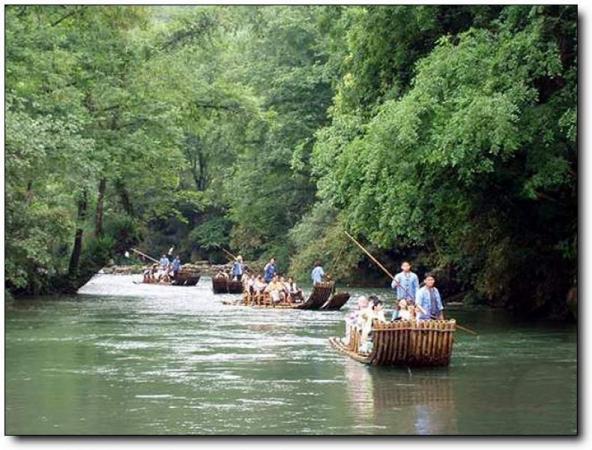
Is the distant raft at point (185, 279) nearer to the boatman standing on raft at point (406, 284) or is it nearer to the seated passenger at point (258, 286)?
the seated passenger at point (258, 286)

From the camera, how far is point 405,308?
18.9 metres

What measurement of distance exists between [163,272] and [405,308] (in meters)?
33.2

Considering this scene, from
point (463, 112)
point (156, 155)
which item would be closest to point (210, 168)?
point (156, 155)

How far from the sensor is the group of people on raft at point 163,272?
50406 mm

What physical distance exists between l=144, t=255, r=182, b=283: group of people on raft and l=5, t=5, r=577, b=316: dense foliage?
434 centimetres

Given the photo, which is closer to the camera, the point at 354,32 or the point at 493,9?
the point at 493,9

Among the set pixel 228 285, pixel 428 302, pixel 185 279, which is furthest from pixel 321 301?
pixel 185 279

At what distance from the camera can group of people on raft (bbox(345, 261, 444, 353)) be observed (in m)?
18.6

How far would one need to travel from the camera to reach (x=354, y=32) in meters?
25.5

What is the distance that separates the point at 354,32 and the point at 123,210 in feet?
52.9

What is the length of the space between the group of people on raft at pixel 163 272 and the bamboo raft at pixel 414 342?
32.4 meters

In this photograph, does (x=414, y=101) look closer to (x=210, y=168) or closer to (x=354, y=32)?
(x=354, y=32)

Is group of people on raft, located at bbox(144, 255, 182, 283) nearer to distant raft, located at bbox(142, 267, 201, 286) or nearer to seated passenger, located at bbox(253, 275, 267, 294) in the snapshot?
distant raft, located at bbox(142, 267, 201, 286)

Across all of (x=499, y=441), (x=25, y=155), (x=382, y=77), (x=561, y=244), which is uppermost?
(x=382, y=77)
